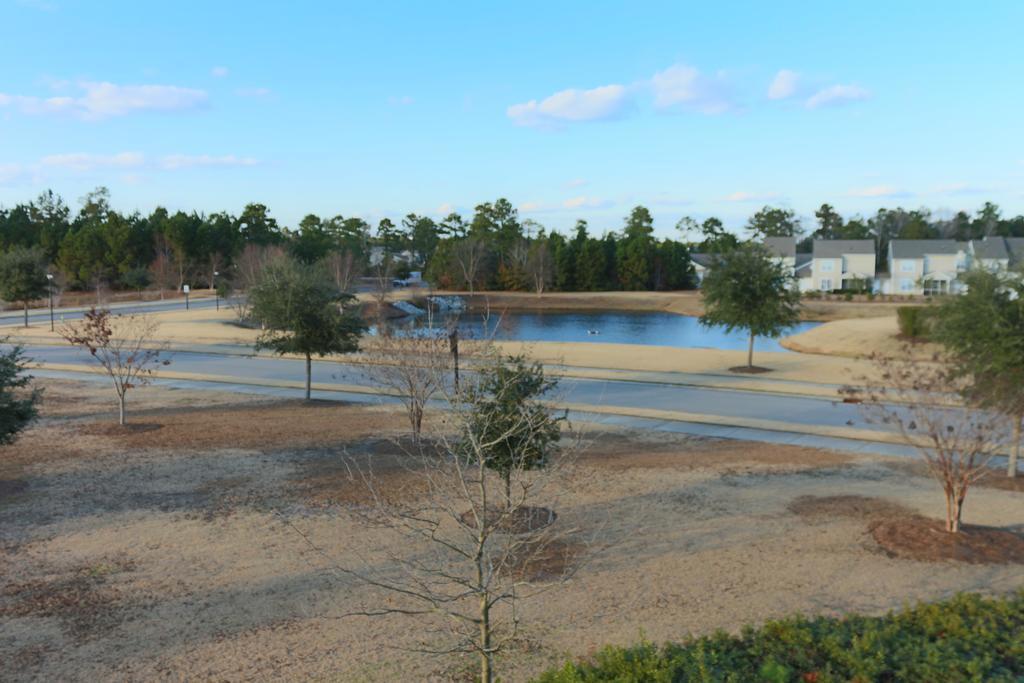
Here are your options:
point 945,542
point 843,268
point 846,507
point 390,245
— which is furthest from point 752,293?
point 390,245

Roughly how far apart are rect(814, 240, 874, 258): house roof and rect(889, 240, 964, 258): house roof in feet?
8.25

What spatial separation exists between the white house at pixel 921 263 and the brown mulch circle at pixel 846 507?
7302cm

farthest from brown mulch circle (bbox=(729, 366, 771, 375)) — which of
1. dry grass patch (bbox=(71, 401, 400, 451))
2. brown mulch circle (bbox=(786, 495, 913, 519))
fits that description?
brown mulch circle (bbox=(786, 495, 913, 519))

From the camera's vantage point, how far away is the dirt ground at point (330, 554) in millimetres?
7340

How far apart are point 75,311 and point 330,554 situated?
165 ft

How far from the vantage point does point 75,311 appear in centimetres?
5216

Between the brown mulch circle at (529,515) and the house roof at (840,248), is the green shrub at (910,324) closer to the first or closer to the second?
the brown mulch circle at (529,515)

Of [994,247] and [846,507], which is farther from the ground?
[994,247]

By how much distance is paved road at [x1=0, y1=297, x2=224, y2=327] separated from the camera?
47.1 meters

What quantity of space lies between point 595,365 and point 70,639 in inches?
870

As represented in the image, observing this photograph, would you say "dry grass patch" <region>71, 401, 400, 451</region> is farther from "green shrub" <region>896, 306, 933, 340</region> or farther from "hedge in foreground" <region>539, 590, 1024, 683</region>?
"green shrub" <region>896, 306, 933, 340</region>

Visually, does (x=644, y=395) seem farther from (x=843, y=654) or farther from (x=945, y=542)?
(x=843, y=654)

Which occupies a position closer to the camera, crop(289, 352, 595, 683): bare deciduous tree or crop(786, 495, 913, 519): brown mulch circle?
crop(289, 352, 595, 683): bare deciduous tree

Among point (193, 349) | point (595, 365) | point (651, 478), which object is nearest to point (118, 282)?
point (193, 349)
